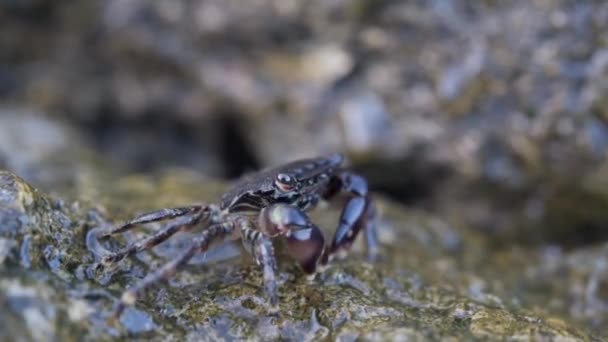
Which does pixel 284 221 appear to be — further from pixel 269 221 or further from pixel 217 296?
pixel 217 296

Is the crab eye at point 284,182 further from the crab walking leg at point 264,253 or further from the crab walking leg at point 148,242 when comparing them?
the crab walking leg at point 148,242

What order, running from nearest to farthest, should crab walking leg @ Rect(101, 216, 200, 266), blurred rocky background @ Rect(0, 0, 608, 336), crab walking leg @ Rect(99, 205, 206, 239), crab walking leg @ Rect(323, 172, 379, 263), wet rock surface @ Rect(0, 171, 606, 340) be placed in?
wet rock surface @ Rect(0, 171, 606, 340), crab walking leg @ Rect(101, 216, 200, 266), crab walking leg @ Rect(99, 205, 206, 239), crab walking leg @ Rect(323, 172, 379, 263), blurred rocky background @ Rect(0, 0, 608, 336)

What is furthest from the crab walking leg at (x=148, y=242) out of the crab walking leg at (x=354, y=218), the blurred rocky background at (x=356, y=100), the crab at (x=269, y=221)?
the blurred rocky background at (x=356, y=100)

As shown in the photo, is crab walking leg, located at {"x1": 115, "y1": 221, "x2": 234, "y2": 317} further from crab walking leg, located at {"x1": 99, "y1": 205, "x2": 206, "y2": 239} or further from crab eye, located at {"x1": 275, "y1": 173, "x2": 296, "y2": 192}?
crab eye, located at {"x1": 275, "y1": 173, "x2": 296, "y2": 192}

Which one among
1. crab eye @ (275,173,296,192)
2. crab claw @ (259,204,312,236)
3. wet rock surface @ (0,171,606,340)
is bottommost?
wet rock surface @ (0,171,606,340)

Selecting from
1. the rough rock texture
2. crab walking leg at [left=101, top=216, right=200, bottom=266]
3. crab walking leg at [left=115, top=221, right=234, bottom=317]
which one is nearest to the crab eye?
crab walking leg at [left=115, top=221, right=234, bottom=317]

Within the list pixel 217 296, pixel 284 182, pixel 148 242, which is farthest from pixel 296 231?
Answer: pixel 148 242
